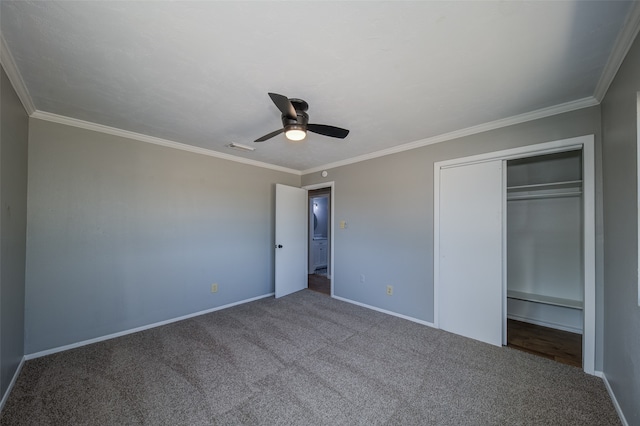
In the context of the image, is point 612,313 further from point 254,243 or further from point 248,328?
point 254,243

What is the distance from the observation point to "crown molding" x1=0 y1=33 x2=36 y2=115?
154 cm

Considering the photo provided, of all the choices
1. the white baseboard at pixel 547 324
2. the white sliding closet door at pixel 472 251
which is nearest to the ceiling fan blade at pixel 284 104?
the white sliding closet door at pixel 472 251

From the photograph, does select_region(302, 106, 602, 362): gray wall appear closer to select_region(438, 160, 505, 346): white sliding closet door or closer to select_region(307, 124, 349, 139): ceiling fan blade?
select_region(438, 160, 505, 346): white sliding closet door

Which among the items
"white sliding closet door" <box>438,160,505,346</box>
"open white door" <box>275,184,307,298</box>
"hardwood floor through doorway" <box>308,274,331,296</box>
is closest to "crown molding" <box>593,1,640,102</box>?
"white sliding closet door" <box>438,160,505,346</box>

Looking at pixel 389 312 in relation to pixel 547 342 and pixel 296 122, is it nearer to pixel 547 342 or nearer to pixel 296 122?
pixel 547 342

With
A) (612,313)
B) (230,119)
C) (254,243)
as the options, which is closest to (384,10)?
(230,119)

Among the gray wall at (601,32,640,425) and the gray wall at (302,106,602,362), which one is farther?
the gray wall at (302,106,602,362)

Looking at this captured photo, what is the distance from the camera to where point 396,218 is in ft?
11.3

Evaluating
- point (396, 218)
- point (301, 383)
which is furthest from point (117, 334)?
point (396, 218)

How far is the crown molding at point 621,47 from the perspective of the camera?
128cm

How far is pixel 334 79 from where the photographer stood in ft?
5.97

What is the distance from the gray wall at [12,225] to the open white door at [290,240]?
9.30 ft

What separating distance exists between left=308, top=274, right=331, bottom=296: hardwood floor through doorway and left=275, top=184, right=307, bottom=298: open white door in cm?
28

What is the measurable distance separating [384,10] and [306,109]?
3.44ft
